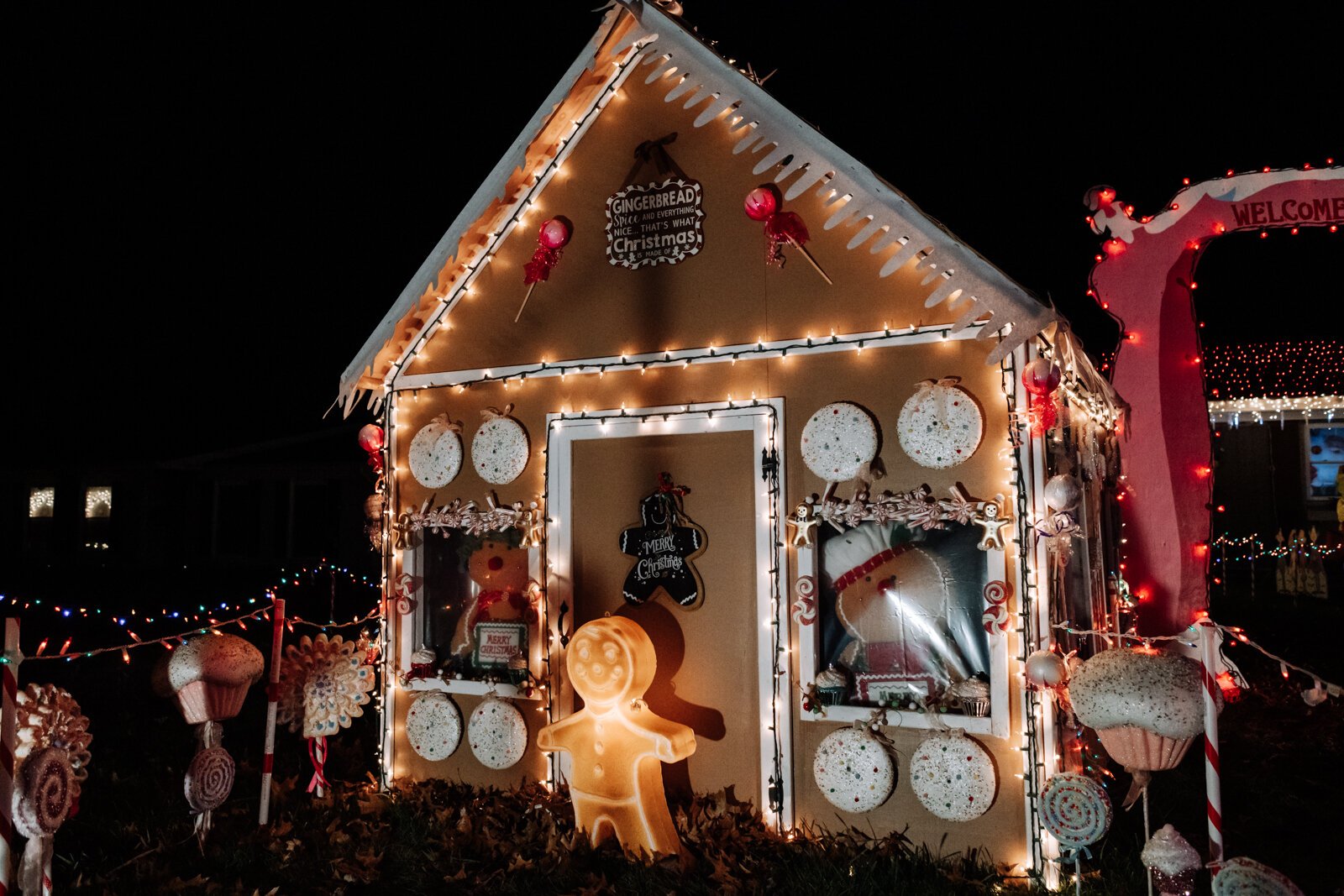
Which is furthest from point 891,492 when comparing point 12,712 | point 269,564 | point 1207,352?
point 269,564

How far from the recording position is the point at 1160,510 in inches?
304

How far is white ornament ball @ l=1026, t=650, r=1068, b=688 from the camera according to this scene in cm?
521

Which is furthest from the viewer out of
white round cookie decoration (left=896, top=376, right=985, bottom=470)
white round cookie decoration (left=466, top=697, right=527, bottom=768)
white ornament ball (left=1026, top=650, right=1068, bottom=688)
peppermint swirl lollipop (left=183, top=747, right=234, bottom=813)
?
white round cookie decoration (left=466, top=697, right=527, bottom=768)

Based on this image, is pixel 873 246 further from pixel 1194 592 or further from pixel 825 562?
pixel 1194 592

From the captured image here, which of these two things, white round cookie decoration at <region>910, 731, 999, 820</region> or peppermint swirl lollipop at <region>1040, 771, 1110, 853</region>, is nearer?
peppermint swirl lollipop at <region>1040, 771, 1110, 853</region>

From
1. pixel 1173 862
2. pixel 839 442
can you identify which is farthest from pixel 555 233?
pixel 1173 862

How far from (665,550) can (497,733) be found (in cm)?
188

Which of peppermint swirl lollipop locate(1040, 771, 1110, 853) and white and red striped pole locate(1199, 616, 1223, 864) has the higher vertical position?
white and red striped pole locate(1199, 616, 1223, 864)

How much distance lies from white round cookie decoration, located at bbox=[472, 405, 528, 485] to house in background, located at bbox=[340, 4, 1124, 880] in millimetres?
28

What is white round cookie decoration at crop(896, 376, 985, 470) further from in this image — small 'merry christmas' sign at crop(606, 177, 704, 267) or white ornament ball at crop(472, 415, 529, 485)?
white ornament ball at crop(472, 415, 529, 485)

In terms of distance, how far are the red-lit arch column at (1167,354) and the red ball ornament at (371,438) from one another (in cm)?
589

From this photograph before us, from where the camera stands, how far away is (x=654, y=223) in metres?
6.90

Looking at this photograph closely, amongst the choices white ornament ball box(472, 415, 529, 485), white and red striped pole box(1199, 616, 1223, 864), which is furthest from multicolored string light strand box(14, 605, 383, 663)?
white and red striped pole box(1199, 616, 1223, 864)

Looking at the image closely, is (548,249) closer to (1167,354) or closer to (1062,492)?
(1062,492)
